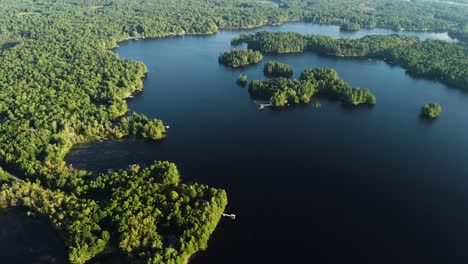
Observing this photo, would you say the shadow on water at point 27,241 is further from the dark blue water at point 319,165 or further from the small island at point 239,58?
the small island at point 239,58

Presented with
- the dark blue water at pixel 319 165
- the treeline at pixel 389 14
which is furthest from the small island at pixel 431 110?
the treeline at pixel 389 14

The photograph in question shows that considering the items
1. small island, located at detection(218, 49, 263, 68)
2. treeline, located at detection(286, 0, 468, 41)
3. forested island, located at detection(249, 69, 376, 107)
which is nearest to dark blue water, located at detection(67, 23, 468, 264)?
forested island, located at detection(249, 69, 376, 107)

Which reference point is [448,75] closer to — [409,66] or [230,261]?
[409,66]

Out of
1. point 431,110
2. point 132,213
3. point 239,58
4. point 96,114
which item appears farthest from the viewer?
point 239,58

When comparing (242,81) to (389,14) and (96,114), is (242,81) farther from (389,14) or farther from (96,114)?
(389,14)

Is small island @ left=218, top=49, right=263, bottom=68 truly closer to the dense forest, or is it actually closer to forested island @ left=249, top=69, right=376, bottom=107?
forested island @ left=249, top=69, right=376, bottom=107

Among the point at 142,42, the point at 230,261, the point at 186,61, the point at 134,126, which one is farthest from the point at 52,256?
the point at 142,42

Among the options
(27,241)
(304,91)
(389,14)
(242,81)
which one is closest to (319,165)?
(304,91)
